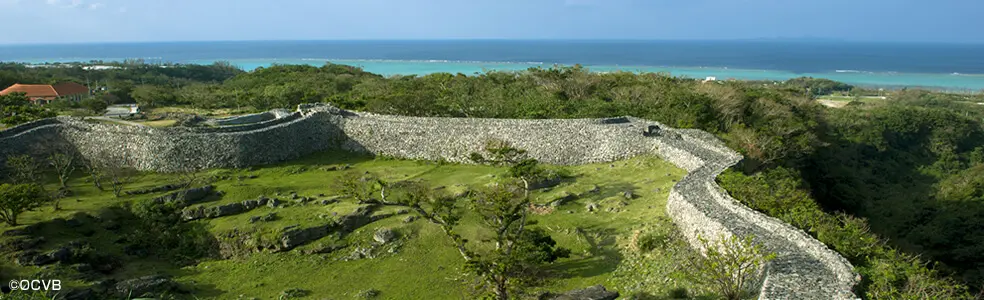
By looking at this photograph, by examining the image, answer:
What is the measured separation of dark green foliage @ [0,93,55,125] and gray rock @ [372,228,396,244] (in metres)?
28.0

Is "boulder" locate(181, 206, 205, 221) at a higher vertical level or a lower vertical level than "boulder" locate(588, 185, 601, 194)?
lower

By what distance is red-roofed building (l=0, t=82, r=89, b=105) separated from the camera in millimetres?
48094

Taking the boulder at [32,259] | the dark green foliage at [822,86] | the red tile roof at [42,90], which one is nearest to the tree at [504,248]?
the boulder at [32,259]

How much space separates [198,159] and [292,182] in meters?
6.19

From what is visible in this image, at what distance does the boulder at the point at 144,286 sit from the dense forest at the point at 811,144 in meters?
18.3

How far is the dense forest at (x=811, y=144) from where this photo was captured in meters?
15.2

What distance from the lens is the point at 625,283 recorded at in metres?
14.3

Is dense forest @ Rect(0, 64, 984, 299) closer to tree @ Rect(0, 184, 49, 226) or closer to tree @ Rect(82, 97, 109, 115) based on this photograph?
tree @ Rect(82, 97, 109, 115)

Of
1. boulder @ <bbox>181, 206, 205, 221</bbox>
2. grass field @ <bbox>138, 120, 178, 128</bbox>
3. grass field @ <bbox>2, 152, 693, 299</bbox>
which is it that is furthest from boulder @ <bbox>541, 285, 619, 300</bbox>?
grass field @ <bbox>138, 120, 178, 128</bbox>

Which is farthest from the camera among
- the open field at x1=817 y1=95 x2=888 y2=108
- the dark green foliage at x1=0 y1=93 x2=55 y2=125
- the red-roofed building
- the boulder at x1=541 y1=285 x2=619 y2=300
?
the open field at x1=817 y1=95 x2=888 y2=108

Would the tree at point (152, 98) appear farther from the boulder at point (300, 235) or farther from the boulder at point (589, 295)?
the boulder at point (589, 295)

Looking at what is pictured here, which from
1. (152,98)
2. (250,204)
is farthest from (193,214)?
(152,98)

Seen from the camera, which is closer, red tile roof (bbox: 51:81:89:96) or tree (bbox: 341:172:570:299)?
tree (bbox: 341:172:570:299)

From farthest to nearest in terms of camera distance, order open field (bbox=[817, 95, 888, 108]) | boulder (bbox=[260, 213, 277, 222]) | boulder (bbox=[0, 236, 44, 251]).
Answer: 1. open field (bbox=[817, 95, 888, 108])
2. boulder (bbox=[260, 213, 277, 222])
3. boulder (bbox=[0, 236, 44, 251])
